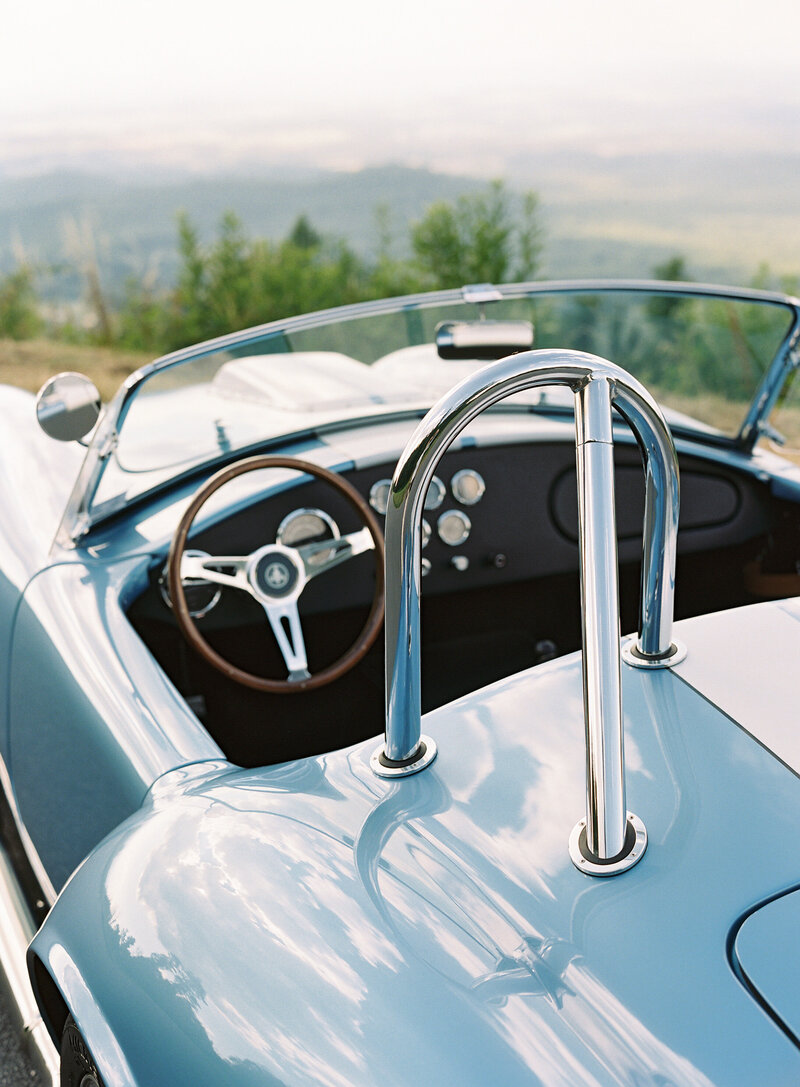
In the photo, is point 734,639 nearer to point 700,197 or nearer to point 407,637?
point 407,637

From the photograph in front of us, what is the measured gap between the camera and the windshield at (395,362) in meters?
2.47

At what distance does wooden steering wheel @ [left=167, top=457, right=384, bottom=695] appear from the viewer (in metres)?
2.15

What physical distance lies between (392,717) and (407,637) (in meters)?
0.13

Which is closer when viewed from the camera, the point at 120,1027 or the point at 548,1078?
the point at 548,1078

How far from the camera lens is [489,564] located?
2.85 m

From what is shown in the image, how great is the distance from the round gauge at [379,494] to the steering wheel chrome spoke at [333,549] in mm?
149

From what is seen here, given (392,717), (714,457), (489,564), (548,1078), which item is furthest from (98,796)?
(714,457)

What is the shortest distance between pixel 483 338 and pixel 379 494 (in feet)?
1.70

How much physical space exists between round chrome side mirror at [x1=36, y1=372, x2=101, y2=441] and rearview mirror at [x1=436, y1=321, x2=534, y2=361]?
840mm

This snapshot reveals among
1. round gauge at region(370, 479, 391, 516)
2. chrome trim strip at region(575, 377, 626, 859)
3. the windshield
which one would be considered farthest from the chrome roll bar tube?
round gauge at region(370, 479, 391, 516)

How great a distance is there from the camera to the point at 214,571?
7.84ft

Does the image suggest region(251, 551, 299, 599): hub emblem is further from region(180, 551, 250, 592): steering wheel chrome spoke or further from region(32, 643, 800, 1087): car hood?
region(32, 643, 800, 1087): car hood

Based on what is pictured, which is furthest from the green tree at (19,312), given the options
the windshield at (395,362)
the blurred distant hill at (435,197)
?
the windshield at (395,362)

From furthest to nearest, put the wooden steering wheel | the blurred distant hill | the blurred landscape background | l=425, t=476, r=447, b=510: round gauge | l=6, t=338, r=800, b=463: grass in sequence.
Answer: the blurred distant hill → the blurred landscape background → l=6, t=338, r=800, b=463: grass → l=425, t=476, r=447, b=510: round gauge → the wooden steering wheel
